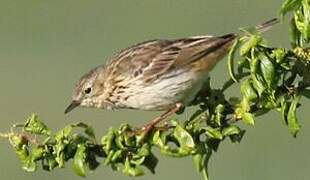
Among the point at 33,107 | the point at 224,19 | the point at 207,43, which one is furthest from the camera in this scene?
the point at 224,19

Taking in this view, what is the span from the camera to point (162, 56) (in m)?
6.26

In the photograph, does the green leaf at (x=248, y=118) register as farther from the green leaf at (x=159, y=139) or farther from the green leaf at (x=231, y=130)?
the green leaf at (x=159, y=139)

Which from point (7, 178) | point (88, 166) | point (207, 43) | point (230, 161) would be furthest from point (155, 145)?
point (7, 178)

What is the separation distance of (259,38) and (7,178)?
5618 millimetres

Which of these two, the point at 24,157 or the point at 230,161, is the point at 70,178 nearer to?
the point at 230,161

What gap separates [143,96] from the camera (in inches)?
236

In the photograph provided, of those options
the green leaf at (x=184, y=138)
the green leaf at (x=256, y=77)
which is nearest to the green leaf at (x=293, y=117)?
the green leaf at (x=256, y=77)

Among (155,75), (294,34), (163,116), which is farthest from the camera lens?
(155,75)

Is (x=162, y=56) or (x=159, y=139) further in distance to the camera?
(x=162, y=56)

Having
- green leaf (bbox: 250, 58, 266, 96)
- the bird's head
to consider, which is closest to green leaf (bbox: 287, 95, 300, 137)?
green leaf (bbox: 250, 58, 266, 96)

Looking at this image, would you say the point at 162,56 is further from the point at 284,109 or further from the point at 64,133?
the point at 284,109

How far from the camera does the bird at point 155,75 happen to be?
5766 millimetres

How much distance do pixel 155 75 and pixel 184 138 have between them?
2083 mm

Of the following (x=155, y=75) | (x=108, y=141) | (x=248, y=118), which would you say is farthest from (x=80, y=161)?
(x=155, y=75)
